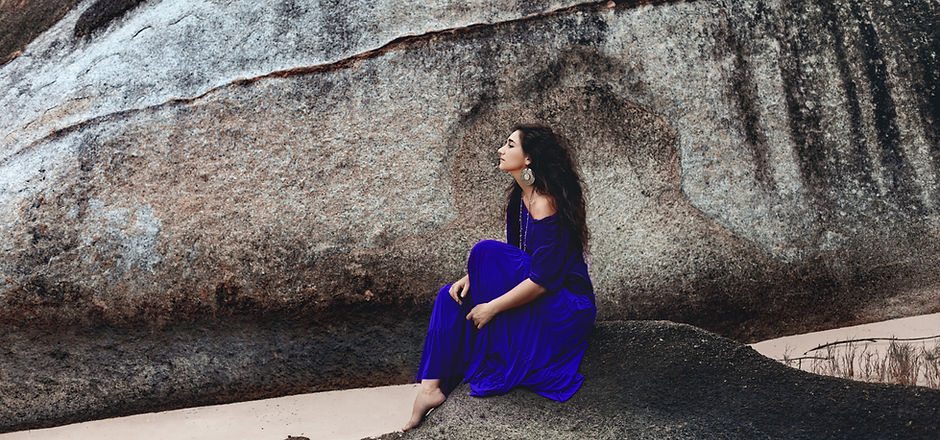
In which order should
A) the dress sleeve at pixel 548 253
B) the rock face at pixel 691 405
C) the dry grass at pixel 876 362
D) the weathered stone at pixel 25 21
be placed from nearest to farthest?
1. the rock face at pixel 691 405
2. the dress sleeve at pixel 548 253
3. the dry grass at pixel 876 362
4. the weathered stone at pixel 25 21

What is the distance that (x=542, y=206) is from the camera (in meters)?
2.79

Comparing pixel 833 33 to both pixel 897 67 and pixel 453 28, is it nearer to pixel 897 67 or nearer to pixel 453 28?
pixel 897 67

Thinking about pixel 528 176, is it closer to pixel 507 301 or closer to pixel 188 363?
pixel 507 301

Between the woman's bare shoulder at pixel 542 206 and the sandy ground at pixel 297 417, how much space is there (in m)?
1.05

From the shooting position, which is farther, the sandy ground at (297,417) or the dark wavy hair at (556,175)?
the sandy ground at (297,417)

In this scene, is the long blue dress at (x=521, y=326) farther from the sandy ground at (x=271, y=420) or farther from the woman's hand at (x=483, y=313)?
the sandy ground at (x=271, y=420)

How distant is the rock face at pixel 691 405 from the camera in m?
2.67

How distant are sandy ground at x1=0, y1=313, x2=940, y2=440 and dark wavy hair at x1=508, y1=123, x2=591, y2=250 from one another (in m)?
1.08

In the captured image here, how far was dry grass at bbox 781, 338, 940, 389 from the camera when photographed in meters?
3.39

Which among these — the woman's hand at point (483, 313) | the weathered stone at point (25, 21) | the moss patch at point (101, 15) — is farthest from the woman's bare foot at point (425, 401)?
the weathered stone at point (25, 21)

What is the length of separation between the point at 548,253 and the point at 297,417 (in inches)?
53.2

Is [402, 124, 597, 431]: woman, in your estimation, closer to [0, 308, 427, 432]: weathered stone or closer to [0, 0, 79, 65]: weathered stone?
[0, 308, 427, 432]: weathered stone

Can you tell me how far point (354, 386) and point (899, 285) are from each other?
232 centimetres

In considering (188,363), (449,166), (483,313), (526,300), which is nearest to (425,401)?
(483,313)
